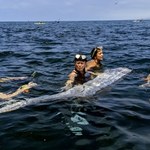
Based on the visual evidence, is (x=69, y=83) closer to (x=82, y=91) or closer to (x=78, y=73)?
(x=78, y=73)

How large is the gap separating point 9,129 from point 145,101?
14.0 feet

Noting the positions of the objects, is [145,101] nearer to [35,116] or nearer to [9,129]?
[35,116]

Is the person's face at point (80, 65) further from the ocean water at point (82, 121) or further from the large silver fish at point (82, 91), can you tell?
the ocean water at point (82, 121)

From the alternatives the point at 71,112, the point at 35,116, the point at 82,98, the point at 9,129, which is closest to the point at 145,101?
the point at 82,98

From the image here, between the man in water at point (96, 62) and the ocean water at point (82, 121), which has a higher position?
the man in water at point (96, 62)

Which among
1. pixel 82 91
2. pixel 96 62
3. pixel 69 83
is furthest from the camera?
pixel 96 62

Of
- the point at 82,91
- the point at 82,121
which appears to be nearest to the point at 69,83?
the point at 82,91

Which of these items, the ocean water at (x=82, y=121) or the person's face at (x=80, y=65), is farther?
the person's face at (x=80, y=65)

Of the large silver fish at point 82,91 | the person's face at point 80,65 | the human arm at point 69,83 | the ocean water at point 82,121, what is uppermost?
the person's face at point 80,65

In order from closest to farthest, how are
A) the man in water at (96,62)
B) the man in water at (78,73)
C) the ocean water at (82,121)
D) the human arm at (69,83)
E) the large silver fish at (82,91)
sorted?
the ocean water at (82,121) < the large silver fish at (82,91) < the human arm at (69,83) < the man in water at (78,73) < the man in water at (96,62)

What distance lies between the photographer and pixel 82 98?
32.1ft

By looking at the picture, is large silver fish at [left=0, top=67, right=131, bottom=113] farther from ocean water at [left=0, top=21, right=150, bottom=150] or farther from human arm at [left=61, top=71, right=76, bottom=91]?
human arm at [left=61, top=71, right=76, bottom=91]

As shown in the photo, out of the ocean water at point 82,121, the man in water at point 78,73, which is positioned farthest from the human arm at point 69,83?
the ocean water at point 82,121

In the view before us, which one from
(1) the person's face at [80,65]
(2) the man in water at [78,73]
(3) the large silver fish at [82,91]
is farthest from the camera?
(1) the person's face at [80,65]
